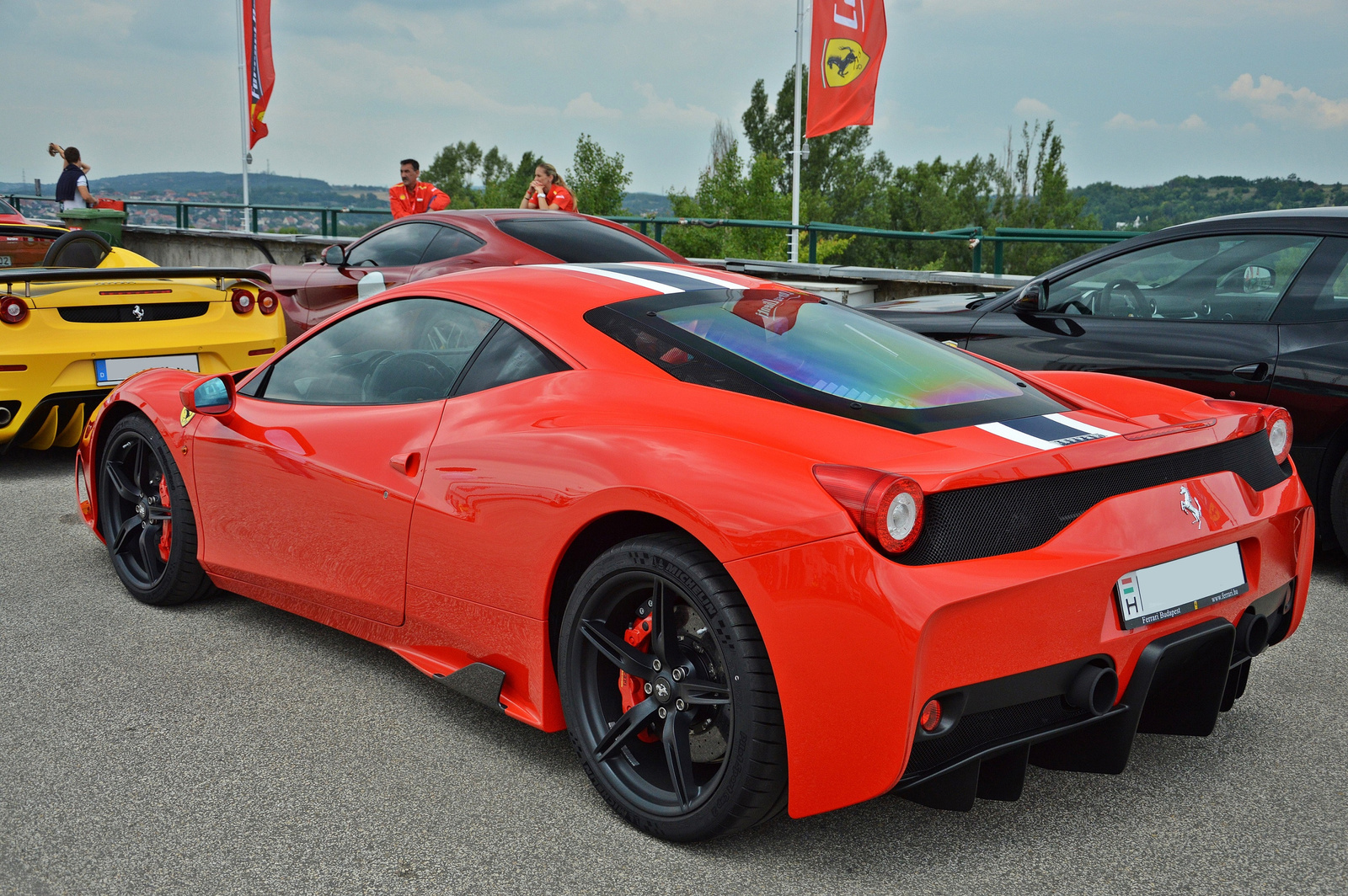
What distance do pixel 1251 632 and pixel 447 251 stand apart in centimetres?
636

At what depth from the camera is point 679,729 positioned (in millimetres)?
2580

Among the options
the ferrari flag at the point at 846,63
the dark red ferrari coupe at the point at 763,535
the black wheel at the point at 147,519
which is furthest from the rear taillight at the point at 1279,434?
the ferrari flag at the point at 846,63

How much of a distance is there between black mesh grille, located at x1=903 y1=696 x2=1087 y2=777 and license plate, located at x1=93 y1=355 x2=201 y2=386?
16.9 ft

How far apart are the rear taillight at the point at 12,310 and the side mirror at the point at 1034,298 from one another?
5.24m

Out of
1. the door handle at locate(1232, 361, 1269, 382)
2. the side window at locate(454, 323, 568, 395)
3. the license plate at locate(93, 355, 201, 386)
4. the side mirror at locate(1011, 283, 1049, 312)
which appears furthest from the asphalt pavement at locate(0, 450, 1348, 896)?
the license plate at locate(93, 355, 201, 386)

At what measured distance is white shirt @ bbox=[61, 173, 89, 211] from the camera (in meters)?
17.8

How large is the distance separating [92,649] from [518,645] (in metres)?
1.84

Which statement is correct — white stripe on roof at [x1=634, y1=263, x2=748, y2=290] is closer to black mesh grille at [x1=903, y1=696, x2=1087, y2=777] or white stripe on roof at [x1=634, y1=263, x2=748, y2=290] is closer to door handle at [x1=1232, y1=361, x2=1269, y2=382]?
black mesh grille at [x1=903, y1=696, x2=1087, y2=777]

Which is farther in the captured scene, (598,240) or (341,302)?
(341,302)

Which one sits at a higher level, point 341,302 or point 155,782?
point 341,302

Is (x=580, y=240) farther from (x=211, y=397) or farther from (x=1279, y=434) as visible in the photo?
(x=1279, y=434)

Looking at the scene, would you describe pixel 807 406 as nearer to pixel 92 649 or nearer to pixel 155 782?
pixel 155 782

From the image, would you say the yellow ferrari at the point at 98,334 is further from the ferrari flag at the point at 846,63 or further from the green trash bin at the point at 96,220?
the green trash bin at the point at 96,220

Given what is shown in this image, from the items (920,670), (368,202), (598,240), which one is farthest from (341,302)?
(368,202)
